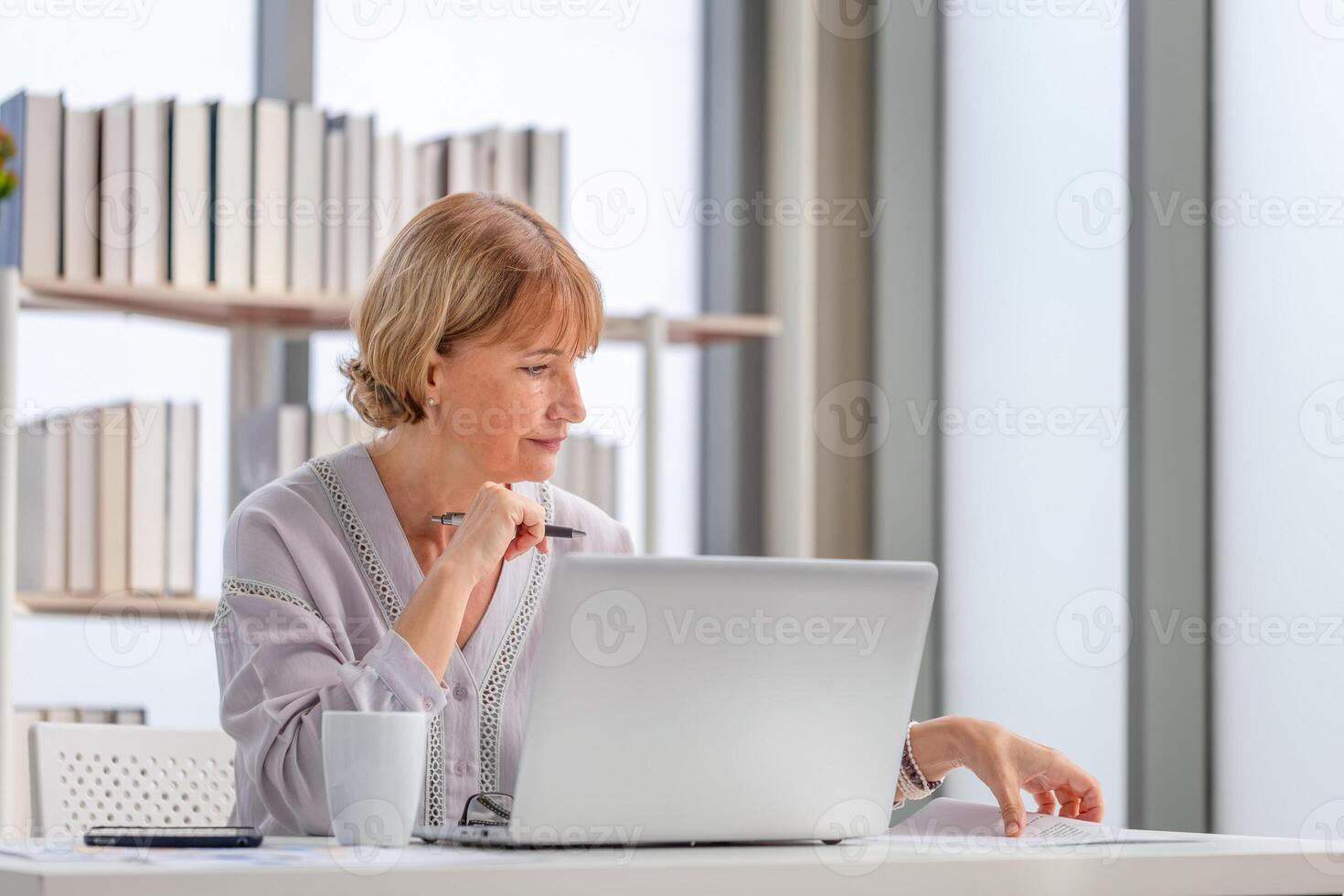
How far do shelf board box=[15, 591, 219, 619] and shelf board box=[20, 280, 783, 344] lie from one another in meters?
0.47

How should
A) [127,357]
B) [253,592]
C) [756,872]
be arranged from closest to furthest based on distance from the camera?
[756,872], [253,592], [127,357]

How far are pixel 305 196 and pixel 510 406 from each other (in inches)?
44.9

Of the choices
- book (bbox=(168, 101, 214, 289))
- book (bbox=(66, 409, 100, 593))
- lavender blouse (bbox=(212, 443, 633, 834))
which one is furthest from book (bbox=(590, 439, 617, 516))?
lavender blouse (bbox=(212, 443, 633, 834))

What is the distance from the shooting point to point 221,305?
274 centimetres

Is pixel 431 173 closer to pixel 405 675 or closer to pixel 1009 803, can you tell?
pixel 405 675

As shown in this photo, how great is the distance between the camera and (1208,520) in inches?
98.7

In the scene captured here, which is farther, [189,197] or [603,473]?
[603,473]

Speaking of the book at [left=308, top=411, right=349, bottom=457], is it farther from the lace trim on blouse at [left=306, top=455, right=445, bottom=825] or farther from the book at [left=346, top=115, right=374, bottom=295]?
the lace trim on blouse at [left=306, top=455, right=445, bottom=825]

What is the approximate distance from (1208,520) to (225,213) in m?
1.66

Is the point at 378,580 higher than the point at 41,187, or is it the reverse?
the point at 41,187

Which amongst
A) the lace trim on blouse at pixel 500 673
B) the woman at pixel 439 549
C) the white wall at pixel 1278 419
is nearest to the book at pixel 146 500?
the woman at pixel 439 549

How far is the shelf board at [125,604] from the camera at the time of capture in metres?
2.57

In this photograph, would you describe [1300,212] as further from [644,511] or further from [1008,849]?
[1008,849]

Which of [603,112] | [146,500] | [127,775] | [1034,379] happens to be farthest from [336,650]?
[603,112]
